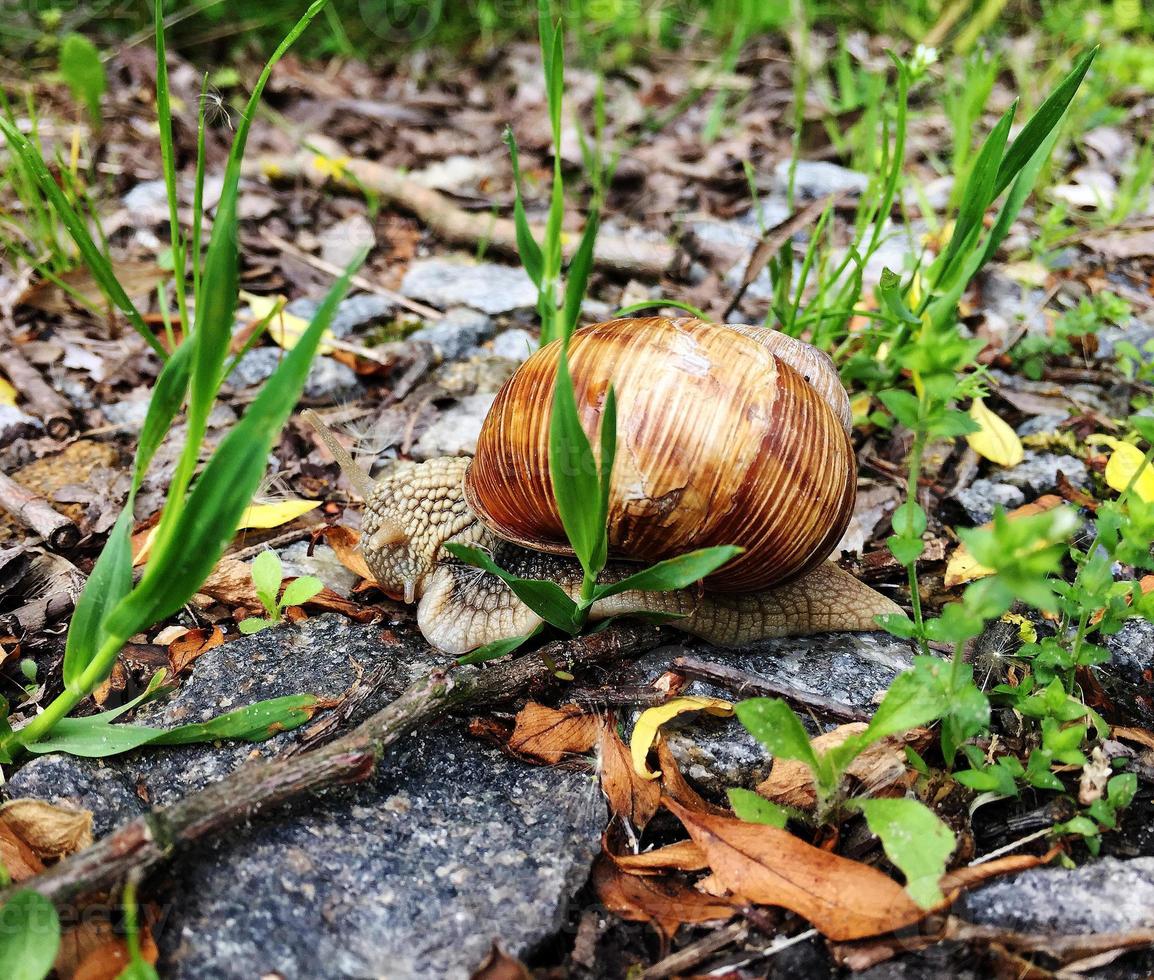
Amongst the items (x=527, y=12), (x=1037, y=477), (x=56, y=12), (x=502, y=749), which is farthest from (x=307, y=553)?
(x=527, y=12)

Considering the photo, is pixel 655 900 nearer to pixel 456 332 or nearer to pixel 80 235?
pixel 80 235

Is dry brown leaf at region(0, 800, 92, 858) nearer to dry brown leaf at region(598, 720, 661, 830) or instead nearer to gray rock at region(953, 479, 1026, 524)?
dry brown leaf at region(598, 720, 661, 830)

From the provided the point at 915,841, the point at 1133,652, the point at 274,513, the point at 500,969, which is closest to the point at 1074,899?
the point at 915,841

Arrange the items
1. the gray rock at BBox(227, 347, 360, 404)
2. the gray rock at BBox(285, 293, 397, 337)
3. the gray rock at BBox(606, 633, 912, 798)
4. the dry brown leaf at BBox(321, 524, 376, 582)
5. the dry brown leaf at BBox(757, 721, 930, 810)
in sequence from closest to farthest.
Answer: the dry brown leaf at BBox(757, 721, 930, 810) → the gray rock at BBox(606, 633, 912, 798) → the dry brown leaf at BBox(321, 524, 376, 582) → the gray rock at BBox(227, 347, 360, 404) → the gray rock at BBox(285, 293, 397, 337)

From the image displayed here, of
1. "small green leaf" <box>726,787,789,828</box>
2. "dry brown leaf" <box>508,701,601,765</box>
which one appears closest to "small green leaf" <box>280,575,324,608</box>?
"dry brown leaf" <box>508,701,601,765</box>

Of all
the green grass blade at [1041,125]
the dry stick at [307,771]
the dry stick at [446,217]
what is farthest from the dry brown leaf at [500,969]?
the dry stick at [446,217]

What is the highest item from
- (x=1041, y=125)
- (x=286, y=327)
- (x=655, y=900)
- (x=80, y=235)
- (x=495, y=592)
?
(x=1041, y=125)
